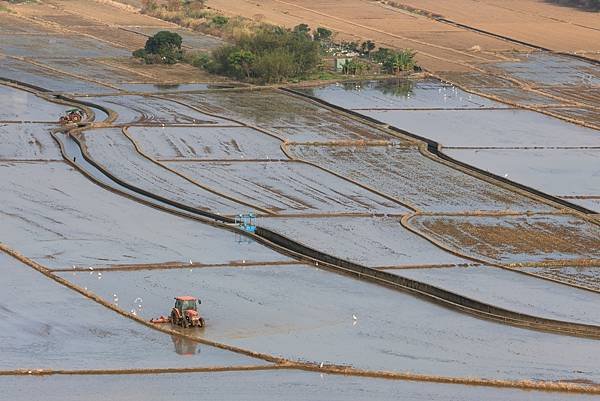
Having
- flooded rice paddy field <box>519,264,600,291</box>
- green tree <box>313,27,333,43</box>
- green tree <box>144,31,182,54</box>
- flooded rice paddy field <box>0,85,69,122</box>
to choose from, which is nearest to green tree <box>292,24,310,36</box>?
green tree <box>313,27,333,43</box>

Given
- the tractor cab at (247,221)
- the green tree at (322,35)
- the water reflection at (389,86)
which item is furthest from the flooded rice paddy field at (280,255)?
the green tree at (322,35)

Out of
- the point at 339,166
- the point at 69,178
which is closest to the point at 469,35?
the point at 339,166

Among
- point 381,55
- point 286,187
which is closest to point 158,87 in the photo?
point 381,55

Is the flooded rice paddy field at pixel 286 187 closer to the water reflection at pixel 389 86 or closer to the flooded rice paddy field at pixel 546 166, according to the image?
the flooded rice paddy field at pixel 546 166

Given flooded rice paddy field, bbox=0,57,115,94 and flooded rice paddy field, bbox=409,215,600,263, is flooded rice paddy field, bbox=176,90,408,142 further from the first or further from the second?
flooded rice paddy field, bbox=409,215,600,263

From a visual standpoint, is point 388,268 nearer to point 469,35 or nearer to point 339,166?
point 339,166

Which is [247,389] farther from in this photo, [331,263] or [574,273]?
[574,273]
